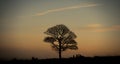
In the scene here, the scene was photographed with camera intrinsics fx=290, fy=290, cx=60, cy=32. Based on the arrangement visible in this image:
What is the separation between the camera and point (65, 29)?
50719mm

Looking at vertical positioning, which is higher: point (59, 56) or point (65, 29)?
point (65, 29)

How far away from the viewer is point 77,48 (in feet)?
173

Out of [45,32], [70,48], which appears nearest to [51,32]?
[45,32]

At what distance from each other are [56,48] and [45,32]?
137 inches

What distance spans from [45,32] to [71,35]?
15.6 feet

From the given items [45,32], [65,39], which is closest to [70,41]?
[65,39]

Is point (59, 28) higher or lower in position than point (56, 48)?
higher

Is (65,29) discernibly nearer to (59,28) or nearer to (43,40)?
(59,28)

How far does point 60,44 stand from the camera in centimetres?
5184

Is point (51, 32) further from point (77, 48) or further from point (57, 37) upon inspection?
point (77, 48)

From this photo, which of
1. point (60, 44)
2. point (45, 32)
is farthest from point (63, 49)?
point (45, 32)

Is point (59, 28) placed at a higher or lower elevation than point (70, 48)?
higher

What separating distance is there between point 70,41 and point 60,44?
6.19 ft

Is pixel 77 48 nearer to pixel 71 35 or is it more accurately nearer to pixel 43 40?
pixel 71 35
